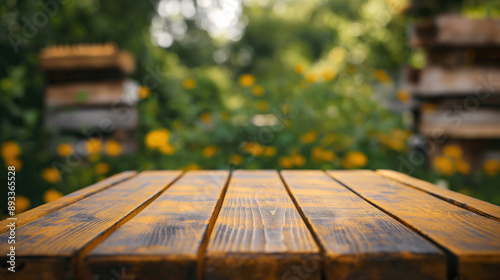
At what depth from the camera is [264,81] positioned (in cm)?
332

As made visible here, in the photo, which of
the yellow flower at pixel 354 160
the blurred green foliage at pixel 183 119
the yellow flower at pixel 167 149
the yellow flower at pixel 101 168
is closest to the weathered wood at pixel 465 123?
the blurred green foliage at pixel 183 119

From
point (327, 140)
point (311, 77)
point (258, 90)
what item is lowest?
point (327, 140)

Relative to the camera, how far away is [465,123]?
283 centimetres

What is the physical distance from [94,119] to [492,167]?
301 cm

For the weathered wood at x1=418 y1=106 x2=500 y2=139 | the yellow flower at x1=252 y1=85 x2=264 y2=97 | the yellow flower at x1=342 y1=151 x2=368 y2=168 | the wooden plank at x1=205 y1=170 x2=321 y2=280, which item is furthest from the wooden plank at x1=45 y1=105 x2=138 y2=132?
the weathered wood at x1=418 y1=106 x2=500 y2=139

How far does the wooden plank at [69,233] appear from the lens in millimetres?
666

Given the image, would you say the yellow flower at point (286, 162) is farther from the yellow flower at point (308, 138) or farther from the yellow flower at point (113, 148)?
the yellow flower at point (113, 148)

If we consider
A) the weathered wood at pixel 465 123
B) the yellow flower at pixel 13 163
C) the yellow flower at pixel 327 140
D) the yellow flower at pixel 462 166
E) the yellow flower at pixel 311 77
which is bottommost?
the yellow flower at pixel 462 166

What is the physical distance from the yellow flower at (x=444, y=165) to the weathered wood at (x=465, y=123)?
7.4 inches

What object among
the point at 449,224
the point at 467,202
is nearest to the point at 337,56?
the point at 467,202

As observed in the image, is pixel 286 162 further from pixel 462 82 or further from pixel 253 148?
pixel 462 82

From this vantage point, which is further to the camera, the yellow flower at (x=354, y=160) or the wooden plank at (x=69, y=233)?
the yellow flower at (x=354, y=160)

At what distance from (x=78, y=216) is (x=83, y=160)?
2115 mm

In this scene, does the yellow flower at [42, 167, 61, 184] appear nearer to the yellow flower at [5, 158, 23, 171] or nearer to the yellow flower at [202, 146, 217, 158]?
the yellow flower at [5, 158, 23, 171]
